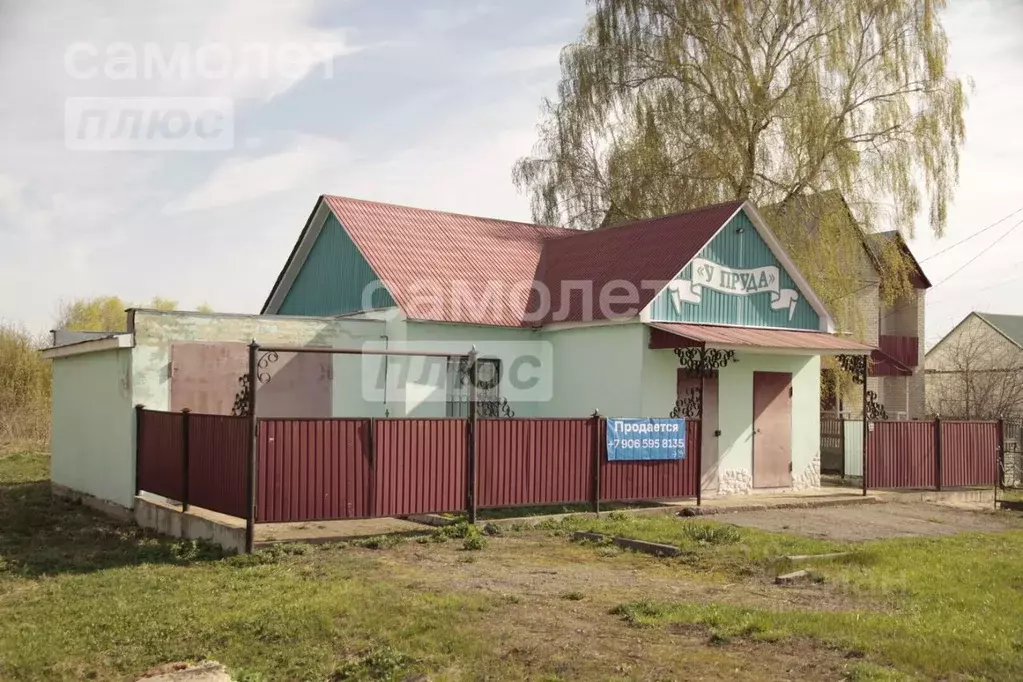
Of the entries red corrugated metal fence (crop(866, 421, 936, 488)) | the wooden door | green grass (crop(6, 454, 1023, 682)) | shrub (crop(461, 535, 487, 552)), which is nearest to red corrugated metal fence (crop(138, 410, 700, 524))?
green grass (crop(6, 454, 1023, 682))

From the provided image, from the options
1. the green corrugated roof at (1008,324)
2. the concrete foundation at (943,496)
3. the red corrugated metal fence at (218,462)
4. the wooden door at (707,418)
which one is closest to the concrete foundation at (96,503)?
the red corrugated metal fence at (218,462)

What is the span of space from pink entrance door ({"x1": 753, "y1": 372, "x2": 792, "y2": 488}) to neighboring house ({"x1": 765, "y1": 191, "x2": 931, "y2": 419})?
2.37 m

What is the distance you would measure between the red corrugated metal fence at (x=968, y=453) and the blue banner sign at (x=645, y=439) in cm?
729

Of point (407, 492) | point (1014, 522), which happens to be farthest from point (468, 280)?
point (1014, 522)

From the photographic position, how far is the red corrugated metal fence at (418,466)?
12.9 m

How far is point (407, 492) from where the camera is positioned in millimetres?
13062

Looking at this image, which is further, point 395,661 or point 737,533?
point 737,533

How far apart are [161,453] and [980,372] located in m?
24.3

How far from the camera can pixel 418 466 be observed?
13211 millimetres

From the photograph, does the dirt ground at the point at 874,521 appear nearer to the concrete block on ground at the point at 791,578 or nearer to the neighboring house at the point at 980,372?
the concrete block on ground at the point at 791,578

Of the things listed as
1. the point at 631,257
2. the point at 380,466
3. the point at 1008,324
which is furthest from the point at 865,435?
the point at 1008,324

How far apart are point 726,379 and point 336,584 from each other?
10741mm

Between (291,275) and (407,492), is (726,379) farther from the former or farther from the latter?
(291,275)

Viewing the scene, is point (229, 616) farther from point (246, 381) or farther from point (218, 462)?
point (246, 381)
